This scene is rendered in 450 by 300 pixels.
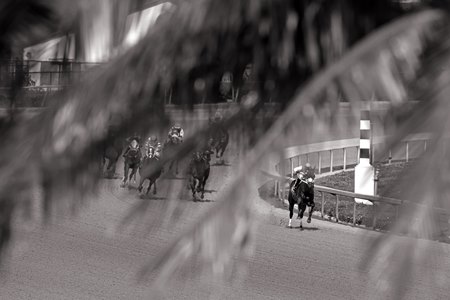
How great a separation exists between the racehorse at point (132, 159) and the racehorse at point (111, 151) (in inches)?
0.4

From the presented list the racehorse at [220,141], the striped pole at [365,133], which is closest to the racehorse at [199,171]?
the racehorse at [220,141]

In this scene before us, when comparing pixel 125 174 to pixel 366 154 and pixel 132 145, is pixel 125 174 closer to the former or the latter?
pixel 132 145

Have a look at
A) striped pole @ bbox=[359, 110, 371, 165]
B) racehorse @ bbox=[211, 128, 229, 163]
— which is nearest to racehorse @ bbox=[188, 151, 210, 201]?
racehorse @ bbox=[211, 128, 229, 163]

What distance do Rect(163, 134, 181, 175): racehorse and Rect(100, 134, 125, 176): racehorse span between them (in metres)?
0.06

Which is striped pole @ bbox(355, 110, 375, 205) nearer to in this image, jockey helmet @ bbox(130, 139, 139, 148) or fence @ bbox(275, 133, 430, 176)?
fence @ bbox(275, 133, 430, 176)

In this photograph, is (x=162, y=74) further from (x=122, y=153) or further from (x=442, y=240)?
(x=442, y=240)

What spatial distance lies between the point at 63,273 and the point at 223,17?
23.9 ft

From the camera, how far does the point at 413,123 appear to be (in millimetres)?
680

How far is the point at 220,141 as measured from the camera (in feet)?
2.92

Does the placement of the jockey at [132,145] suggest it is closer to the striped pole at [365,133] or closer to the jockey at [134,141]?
the jockey at [134,141]

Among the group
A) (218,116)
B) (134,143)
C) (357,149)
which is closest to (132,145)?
(134,143)

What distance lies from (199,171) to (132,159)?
78 millimetres

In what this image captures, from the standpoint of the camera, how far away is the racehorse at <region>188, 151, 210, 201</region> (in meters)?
0.89

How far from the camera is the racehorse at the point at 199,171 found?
0.89m
